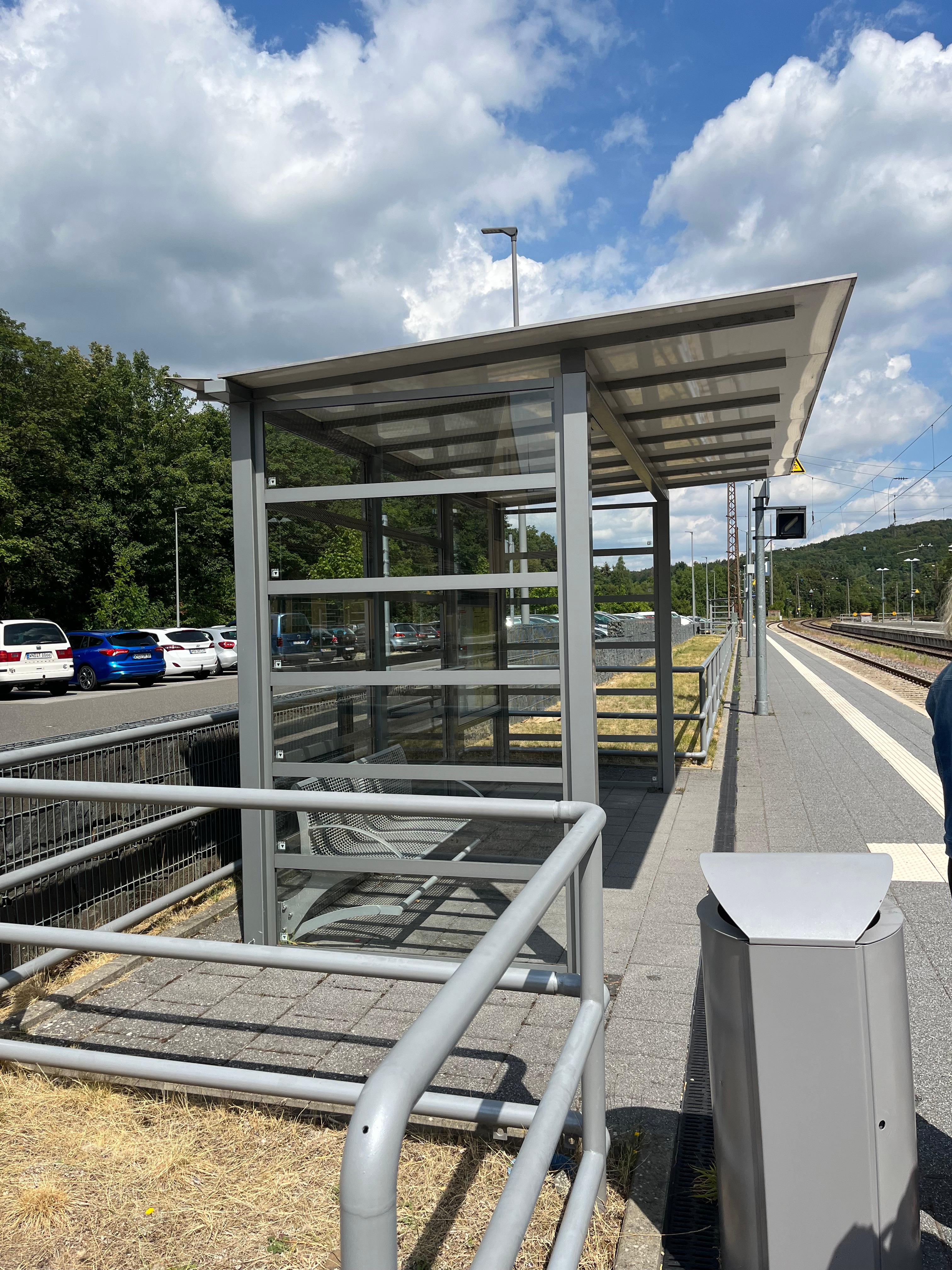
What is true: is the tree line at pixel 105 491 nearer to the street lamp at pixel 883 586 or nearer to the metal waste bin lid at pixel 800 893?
the metal waste bin lid at pixel 800 893

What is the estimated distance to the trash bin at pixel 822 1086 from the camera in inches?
83.3

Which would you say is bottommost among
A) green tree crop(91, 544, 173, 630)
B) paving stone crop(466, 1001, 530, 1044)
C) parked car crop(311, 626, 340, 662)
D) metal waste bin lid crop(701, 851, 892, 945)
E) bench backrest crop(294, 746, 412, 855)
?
paving stone crop(466, 1001, 530, 1044)

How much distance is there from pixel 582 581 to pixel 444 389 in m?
1.20

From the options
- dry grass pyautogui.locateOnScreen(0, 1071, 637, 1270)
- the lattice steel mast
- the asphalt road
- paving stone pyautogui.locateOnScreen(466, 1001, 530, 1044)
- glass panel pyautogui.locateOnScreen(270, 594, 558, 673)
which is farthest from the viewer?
the lattice steel mast

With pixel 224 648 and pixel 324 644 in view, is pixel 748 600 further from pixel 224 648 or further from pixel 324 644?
pixel 324 644

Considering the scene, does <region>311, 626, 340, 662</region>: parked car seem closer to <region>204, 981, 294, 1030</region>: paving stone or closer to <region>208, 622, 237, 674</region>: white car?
<region>204, 981, 294, 1030</region>: paving stone

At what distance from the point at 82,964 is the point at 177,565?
41.8 metres

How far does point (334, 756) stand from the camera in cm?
511

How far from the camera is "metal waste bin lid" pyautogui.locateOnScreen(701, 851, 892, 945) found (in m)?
2.15

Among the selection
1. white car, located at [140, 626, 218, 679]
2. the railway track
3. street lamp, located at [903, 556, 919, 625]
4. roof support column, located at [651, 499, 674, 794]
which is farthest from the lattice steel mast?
roof support column, located at [651, 499, 674, 794]

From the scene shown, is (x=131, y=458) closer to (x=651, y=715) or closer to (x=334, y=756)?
(x=651, y=715)

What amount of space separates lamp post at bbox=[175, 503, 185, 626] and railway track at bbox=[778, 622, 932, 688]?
94.0 ft

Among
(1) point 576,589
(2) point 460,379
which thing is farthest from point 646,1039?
(2) point 460,379

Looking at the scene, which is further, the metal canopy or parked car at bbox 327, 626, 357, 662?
parked car at bbox 327, 626, 357, 662
